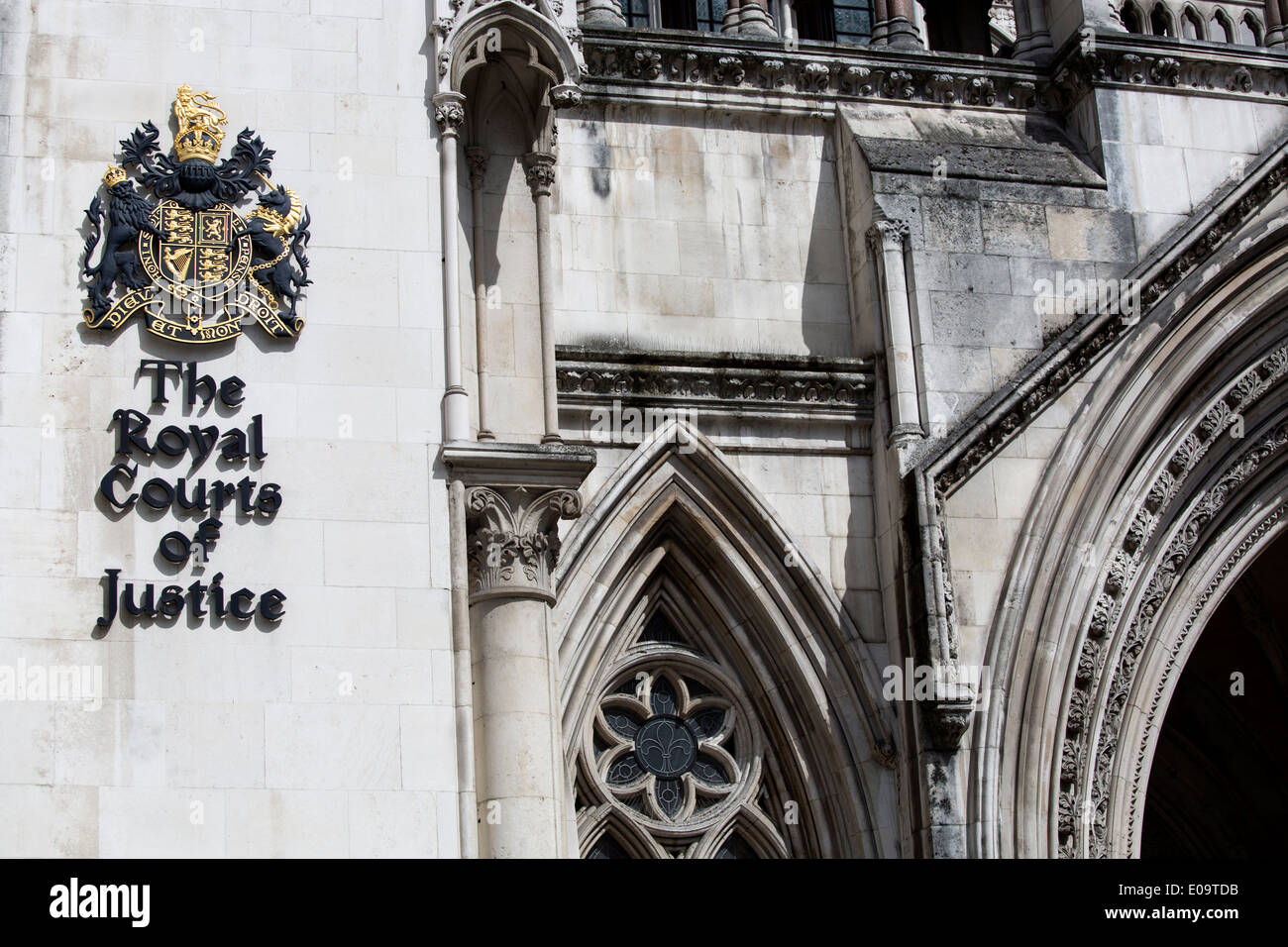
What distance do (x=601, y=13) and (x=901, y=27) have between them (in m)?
2.55

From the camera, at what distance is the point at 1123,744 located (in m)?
17.3

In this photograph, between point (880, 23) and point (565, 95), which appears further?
point (880, 23)

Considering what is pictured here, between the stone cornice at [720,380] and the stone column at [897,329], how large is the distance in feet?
A: 0.95

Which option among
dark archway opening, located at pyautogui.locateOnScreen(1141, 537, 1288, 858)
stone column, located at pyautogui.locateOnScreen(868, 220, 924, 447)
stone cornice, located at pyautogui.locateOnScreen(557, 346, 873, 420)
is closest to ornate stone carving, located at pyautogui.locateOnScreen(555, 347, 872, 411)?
stone cornice, located at pyautogui.locateOnScreen(557, 346, 873, 420)

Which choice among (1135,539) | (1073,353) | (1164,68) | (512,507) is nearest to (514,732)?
(512,507)

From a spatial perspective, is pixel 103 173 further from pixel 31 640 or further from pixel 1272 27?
pixel 1272 27

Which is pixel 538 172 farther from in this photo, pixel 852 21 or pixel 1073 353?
pixel 852 21

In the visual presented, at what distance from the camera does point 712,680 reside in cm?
1741

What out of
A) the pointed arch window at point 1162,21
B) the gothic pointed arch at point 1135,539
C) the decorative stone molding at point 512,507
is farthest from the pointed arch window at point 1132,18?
the decorative stone molding at point 512,507

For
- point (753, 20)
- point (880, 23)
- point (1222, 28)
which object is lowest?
point (753, 20)

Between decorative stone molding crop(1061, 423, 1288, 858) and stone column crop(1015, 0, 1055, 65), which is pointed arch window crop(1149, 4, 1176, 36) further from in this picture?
decorative stone molding crop(1061, 423, 1288, 858)

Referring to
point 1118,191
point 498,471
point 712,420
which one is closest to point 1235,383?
point 1118,191

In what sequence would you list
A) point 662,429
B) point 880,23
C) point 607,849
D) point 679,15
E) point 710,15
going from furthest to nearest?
point 710,15 → point 679,15 → point 880,23 → point 662,429 → point 607,849

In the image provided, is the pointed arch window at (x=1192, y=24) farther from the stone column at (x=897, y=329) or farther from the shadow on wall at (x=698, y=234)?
the stone column at (x=897, y=329)
